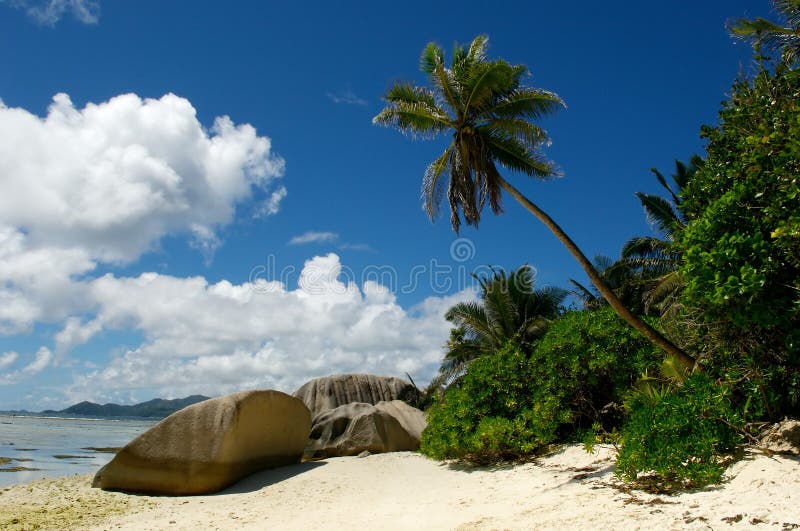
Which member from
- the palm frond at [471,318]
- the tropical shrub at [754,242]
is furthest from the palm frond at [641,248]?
the tropical shrub at [754,242]

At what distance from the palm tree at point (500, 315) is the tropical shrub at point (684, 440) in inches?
593

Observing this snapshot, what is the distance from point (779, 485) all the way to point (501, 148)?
9.76 metres

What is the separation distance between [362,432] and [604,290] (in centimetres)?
921

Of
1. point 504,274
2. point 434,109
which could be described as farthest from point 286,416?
point 504,274

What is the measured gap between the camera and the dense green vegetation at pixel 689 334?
6.27m

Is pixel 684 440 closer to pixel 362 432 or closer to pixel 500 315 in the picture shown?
pixel 362 432

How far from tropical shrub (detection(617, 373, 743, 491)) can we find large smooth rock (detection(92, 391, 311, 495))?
874cm

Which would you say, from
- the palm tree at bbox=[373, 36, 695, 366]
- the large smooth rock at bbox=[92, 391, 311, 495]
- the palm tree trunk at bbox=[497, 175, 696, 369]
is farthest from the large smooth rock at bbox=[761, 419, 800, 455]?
the large smooth rock at bbox=[92, 391, 311, 495]

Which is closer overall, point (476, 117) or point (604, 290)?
point (604, 290)

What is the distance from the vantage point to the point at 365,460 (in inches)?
540

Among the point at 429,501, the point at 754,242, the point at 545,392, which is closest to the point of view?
the point at 754,242

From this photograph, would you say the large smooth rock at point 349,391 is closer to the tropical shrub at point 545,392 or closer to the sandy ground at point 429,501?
the sandy ground at point 429,501

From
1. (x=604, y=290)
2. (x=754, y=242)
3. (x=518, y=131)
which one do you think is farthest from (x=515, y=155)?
(x=754, y=242)

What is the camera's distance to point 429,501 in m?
8.80
